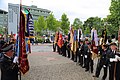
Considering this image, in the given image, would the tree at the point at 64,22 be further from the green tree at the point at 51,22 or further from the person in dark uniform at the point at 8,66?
the person in dark uniform at the point at 8,66

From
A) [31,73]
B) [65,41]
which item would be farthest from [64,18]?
[31,73]

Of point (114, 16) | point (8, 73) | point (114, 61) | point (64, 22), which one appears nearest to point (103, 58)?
point (114, 61)

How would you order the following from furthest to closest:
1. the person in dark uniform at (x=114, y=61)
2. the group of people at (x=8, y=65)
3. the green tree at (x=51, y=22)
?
the green tree at (x=51, y=22) < the person in dark uniform at (x=114, y=61) < the group of people at (x=8, y=65)

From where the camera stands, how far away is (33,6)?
456 feet

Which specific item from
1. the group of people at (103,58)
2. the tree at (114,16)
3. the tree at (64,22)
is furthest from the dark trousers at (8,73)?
the tree at (64,22)

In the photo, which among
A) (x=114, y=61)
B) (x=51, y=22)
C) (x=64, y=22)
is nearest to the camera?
(x=114, y=61)

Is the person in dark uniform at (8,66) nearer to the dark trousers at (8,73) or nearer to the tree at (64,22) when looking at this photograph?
the dark trousers at (8,73)

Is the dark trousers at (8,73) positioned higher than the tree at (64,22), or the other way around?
the tree at (64,22)

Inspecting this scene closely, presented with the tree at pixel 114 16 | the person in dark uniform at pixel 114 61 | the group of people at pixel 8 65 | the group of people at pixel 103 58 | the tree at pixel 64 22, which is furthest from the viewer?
the tree at pixel 64 22

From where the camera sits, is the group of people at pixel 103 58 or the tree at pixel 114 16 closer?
the group of people at pixel 103 58

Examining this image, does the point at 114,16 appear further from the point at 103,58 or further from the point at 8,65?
the point at 8,65

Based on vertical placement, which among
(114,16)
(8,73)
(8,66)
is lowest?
(8,73)

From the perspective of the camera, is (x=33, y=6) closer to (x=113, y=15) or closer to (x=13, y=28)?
(x=113, y=15)

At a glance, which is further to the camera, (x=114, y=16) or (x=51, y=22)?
(x=51, y=22)
